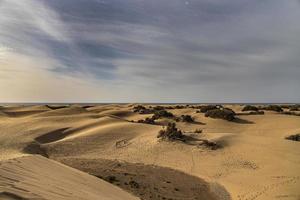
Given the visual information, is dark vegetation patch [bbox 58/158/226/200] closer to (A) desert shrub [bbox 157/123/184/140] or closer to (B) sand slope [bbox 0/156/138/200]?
(B) sand slope [bbox 0/156/138/200]

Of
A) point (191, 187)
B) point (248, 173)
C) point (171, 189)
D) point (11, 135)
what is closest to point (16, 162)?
point (171, 189)

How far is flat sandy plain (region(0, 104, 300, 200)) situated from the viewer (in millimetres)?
9469

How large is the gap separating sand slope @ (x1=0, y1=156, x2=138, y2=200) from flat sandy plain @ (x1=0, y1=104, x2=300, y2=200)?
3 centimetres

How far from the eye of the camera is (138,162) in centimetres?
1667

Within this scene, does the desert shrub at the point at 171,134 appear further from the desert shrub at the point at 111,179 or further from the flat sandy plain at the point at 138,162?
the desert shrub at the point at 111,179

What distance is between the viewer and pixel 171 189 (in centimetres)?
1221

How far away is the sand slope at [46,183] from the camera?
275 inches

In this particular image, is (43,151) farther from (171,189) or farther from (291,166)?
(291,166)

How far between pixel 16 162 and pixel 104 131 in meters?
12.8

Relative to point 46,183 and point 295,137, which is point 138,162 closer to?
point 46,183

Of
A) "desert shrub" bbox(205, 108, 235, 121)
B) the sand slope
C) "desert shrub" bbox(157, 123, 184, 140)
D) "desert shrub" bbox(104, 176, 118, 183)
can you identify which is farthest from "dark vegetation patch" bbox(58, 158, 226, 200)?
"desert shrub" bbox(205, 108, 235, 121)

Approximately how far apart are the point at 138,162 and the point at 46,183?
8490 millimetres

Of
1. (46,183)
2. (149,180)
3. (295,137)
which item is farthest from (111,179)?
(295,137)

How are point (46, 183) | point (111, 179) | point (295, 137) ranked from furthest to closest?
point (295, 137) < point (111, 179) < point (46, 183)
